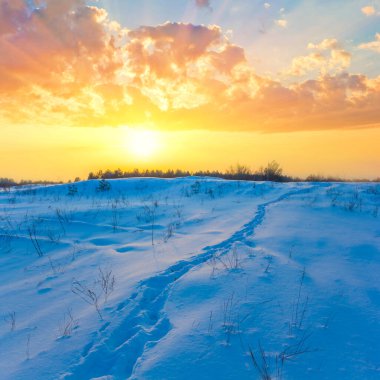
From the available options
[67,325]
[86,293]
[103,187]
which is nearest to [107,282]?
[86,293]

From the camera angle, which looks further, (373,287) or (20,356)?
(373,287)

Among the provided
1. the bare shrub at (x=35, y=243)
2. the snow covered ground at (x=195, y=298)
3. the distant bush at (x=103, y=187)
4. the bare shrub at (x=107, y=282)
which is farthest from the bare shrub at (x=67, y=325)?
the distant bush at (x=103, y=187)

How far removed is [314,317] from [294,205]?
499 centimetres

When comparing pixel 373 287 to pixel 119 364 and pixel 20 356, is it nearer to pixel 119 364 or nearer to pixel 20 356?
pixel 119 364

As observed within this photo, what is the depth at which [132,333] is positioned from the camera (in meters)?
2.57

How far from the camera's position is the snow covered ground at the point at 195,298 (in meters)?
2.18

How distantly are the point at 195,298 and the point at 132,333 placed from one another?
0.70m

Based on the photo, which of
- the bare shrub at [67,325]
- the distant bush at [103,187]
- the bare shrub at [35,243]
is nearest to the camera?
the bare shrub at [67,325]

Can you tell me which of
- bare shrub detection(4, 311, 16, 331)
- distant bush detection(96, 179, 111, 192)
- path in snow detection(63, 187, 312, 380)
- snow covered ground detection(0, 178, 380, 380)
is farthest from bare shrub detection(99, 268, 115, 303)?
distant bush detection(96, 179, 111, 192)

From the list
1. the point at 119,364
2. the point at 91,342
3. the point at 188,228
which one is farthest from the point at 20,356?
the point at 188,228

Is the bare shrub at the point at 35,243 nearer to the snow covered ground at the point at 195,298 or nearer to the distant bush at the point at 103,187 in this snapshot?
the snow covered ground at the point at 195,298

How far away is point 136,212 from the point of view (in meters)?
7.56

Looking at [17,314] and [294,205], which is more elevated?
[294,205]

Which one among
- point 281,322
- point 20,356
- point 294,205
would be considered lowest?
point 20,356
